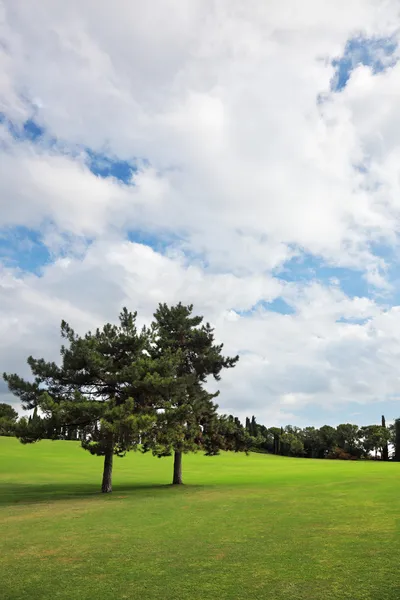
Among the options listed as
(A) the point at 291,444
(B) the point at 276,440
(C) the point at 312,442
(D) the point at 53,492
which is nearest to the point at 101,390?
(D) the point at 53,492

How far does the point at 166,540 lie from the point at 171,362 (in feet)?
59.4

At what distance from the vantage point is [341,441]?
136000 millimetres

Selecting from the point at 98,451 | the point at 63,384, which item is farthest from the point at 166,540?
the point at 63,384

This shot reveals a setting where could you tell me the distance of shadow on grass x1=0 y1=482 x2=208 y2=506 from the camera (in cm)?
3238

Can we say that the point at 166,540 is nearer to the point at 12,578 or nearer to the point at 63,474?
the point at 12,578

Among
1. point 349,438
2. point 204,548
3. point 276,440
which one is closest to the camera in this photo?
point 204,548

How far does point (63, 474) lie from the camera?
56156 mm

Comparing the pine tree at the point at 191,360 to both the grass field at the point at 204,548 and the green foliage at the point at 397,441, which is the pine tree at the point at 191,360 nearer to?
the grass field at the point at 204,548

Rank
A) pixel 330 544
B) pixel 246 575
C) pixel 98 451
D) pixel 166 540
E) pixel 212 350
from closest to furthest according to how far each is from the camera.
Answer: pixel 246 575 < pixel 330 544 < pixel 166 540 < pixel 98 451 < pixel 212 350

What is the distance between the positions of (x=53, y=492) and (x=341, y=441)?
4556 inches

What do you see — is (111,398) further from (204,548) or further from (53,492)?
(204,548)

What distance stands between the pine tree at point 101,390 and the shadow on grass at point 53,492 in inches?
95.8

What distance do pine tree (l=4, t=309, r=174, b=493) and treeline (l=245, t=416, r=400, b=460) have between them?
101 meters

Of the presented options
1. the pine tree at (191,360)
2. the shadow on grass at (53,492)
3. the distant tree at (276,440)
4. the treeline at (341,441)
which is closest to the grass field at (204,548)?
the shadow on grass at (53,492)
